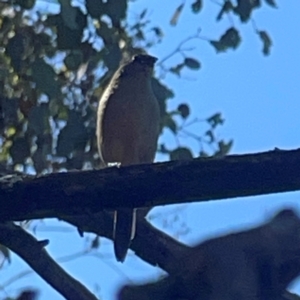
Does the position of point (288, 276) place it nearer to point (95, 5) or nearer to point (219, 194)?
point (219, 194)

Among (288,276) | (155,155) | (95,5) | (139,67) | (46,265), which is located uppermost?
(139,67)

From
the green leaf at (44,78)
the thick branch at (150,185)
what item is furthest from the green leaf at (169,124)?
the thick branch at (150,185)

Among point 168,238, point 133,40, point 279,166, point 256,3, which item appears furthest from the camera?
point 133,40

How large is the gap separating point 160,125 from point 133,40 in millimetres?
482

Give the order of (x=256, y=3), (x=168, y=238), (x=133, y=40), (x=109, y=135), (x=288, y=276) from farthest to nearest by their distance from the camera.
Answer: (x=133, y=40)
(x=109, y=135)
(x=256, y=3)
(x=168, y=238)
(x=288, y=276)

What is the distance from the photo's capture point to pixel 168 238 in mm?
1975

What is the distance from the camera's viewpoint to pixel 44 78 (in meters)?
2.19

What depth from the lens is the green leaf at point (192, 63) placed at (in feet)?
10.1

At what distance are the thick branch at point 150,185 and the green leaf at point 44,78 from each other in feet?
3.06

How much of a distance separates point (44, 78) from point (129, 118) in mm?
818

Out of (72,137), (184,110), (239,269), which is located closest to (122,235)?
(72,137)

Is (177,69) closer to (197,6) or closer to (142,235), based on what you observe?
(197,6)

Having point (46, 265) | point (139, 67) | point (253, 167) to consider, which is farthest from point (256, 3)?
point (253, 167)

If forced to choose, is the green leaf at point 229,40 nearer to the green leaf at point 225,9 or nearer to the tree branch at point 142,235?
the green leaf at point 225,9
